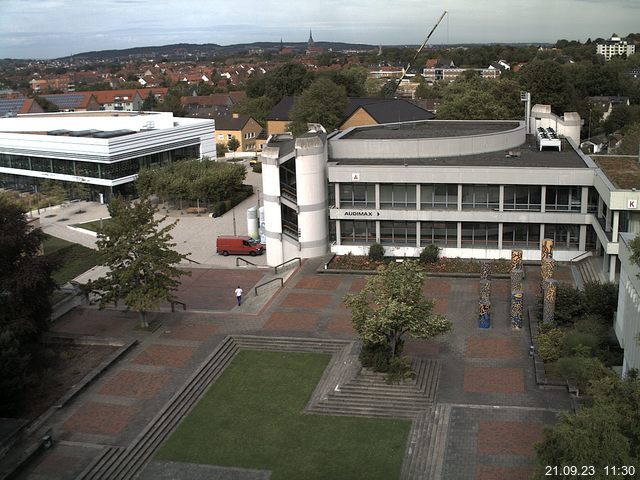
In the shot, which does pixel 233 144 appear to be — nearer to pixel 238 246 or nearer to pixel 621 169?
pixel 238 246

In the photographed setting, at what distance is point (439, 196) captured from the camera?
4122cm

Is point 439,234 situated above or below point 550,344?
above

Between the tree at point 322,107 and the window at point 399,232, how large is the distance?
40.8m

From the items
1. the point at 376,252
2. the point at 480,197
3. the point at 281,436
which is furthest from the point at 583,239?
the point at 281,436

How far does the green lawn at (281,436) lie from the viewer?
21453 millimetres

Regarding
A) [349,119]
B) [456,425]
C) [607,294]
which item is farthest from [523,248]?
[349,119]

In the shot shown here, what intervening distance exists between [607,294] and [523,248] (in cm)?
1057

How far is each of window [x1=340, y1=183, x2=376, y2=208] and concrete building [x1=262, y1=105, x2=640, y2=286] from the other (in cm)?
6

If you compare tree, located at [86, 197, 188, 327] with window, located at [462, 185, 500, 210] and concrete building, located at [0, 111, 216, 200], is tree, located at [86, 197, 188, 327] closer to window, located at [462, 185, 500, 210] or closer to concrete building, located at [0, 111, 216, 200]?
window, located at [462, 185, 500, 210]

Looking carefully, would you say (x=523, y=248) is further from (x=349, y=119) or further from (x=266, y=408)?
(x=349, y=119)

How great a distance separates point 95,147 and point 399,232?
117 feet

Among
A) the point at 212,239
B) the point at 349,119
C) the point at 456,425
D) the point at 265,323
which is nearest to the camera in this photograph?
the point at 456,425

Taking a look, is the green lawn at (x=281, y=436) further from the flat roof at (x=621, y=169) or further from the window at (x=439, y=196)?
the flat roof at (x=621, y=169)

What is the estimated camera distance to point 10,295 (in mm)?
27672
